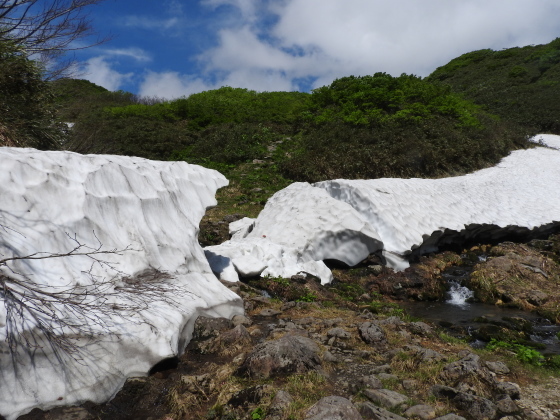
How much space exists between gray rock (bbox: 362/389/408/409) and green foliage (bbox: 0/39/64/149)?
9874 millimetres

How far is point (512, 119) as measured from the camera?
1387 inches

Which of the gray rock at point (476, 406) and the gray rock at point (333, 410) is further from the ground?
the gray rock at point (333, 410)

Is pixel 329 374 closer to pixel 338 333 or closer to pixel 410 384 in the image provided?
pixel 410 384

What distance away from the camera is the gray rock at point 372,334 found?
5.38 meters

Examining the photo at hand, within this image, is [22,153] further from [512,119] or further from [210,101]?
[512,119]

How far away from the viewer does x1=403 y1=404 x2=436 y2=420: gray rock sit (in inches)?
144

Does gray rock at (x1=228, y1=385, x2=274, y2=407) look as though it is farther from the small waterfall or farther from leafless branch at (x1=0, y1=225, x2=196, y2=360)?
the small waterfall

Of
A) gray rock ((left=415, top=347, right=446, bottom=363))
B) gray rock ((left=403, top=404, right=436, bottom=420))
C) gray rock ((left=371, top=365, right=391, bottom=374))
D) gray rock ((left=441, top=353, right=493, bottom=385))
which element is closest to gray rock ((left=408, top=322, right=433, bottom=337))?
gray rock ((left=415, top=347, right=446, bottom=363))

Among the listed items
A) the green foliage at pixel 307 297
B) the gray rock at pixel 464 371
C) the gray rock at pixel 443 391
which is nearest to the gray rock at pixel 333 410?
the gray rock at pixel 443 391

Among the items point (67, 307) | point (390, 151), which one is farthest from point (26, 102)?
point (390, 151)

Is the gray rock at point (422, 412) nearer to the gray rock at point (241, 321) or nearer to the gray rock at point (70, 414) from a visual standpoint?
the gray rock at point (241, 321)

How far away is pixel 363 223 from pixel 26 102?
10448mm

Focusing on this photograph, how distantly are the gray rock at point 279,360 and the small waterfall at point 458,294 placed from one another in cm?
568

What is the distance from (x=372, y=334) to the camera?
5.48 meters
